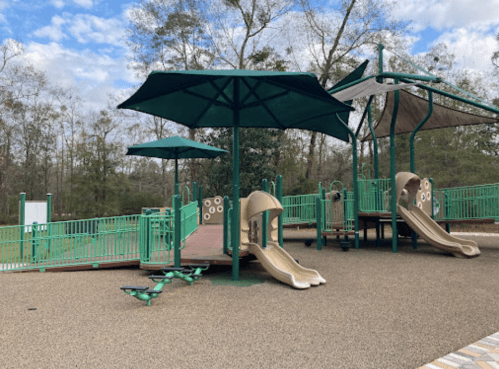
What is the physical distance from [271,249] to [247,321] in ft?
9.83

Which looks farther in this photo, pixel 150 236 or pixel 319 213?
pixel 319 213

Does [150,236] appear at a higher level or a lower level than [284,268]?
higher

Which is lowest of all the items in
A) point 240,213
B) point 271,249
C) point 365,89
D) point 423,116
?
point 271,249

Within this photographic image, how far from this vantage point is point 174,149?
42.4ft

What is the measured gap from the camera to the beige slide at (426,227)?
9.71 metres

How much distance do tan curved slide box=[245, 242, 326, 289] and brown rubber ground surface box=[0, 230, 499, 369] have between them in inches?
7.3

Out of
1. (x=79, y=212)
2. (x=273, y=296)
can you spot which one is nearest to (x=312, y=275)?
(x=273, y=296)

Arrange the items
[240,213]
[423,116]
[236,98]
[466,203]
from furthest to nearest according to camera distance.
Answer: [423,116] < [466,203] < [240,213] < [236,98]

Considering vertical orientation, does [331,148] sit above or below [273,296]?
above

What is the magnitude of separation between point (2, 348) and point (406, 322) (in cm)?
428

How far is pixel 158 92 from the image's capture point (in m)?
6.34

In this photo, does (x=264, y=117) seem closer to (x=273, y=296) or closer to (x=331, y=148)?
(x=273, y=296)

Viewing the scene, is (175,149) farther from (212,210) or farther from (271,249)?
(271,249)

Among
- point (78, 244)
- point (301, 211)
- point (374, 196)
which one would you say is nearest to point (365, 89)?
point (374, 196)
